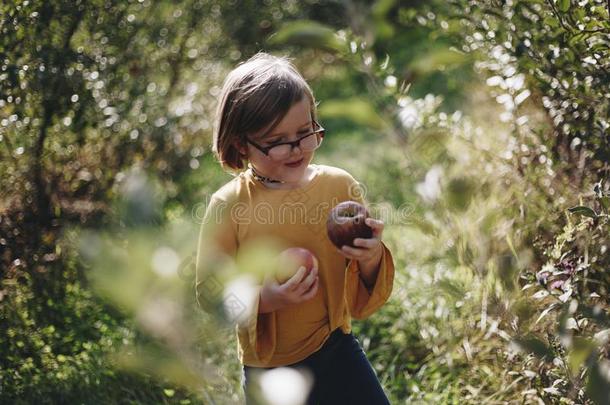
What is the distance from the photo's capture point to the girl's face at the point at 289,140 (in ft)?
5.08

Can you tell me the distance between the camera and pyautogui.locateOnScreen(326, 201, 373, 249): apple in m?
1.53

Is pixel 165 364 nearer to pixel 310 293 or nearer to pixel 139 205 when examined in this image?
pixel 139 205

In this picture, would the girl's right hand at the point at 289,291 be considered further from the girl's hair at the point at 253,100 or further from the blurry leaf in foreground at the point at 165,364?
the blurry leaf in foreground at the point at 165,364

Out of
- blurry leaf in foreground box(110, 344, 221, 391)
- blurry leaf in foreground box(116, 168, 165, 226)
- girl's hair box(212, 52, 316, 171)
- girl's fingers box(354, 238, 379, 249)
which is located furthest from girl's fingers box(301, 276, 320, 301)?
blurry leaf in foreground box(116, 168, 165, 226)

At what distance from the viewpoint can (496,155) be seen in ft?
9.08

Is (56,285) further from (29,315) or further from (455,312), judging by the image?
(455,312)

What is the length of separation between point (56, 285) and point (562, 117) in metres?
1.98

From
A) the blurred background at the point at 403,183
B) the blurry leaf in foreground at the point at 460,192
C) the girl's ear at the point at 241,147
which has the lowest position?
the blurred background at the point at 403,183

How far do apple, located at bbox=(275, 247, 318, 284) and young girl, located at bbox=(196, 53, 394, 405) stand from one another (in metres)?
0.05

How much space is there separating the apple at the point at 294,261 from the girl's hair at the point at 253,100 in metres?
0.28

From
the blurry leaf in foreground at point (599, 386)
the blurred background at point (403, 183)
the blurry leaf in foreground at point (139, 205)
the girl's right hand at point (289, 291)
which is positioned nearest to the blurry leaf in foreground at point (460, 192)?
the blurred background at point (403, 183)

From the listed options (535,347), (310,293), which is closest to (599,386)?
(535,347)

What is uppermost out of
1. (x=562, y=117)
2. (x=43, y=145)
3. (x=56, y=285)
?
(x=562, y=117)

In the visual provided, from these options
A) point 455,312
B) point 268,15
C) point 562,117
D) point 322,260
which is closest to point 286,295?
point 322,260
